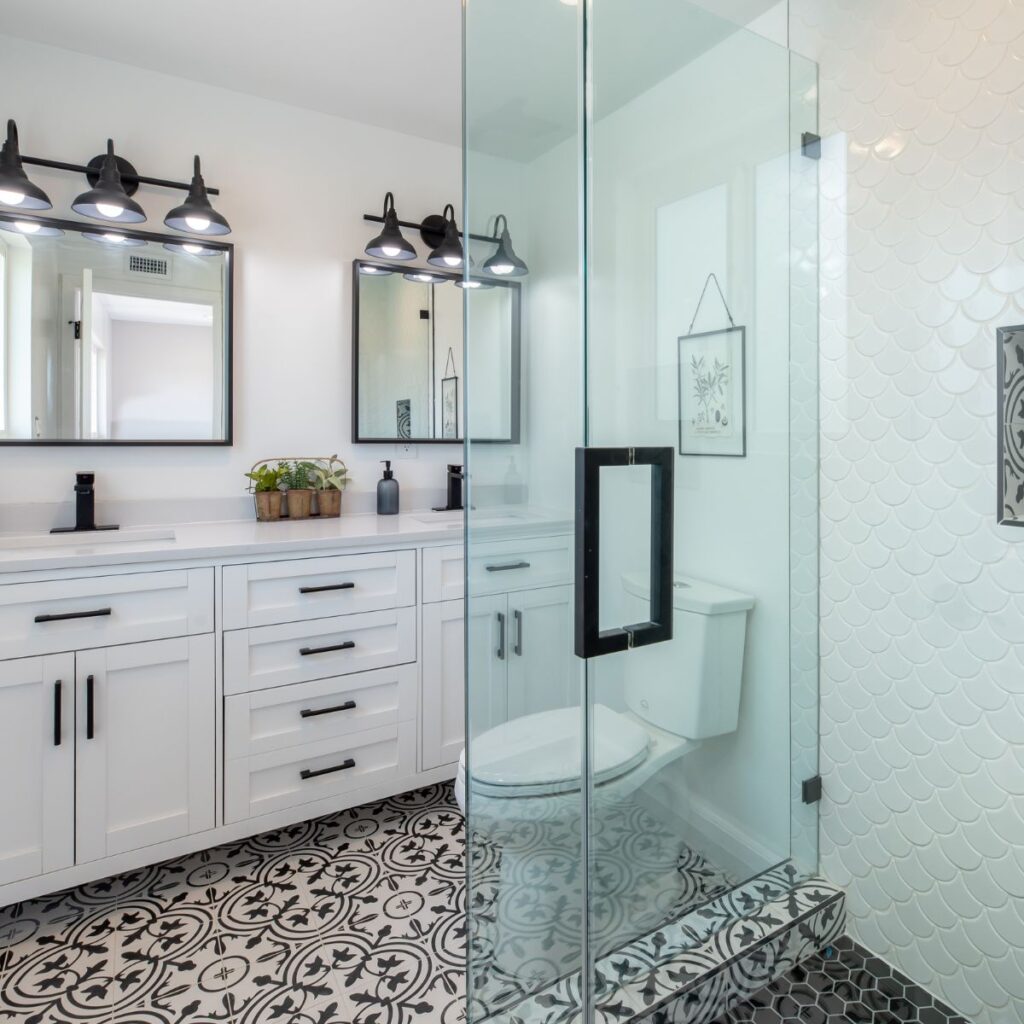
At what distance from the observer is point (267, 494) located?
2381mm

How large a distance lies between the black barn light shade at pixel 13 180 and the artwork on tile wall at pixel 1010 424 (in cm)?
254

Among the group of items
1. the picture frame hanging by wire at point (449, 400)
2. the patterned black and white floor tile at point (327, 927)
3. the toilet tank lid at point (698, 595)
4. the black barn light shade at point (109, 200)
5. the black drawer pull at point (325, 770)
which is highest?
the black barn light shade at point (109, 200)

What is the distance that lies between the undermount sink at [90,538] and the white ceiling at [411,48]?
1.54m

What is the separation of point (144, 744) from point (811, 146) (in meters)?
2.32

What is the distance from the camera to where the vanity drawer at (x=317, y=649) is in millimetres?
1901

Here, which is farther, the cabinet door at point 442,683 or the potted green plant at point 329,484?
the potted green plant at point 329,484

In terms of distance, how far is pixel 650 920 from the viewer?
1.39m

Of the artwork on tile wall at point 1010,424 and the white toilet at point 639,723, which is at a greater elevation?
the artwork on tile wall at point 1010,424

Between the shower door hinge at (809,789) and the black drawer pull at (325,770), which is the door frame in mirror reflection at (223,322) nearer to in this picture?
the black drawer pull at (325,770)

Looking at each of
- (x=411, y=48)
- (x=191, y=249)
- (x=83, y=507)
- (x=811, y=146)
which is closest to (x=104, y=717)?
(x=83, y=507)

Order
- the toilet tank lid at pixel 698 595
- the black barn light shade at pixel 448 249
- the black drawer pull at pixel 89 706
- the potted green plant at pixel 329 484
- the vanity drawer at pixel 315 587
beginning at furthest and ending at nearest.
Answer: the black barn light shade at pixel 448 249
the potted green plant at pixel 329 484
the vanity drawer at pixel 315 587
the black drawer pull at pixel 89 706
the toilet tank lid at pixel 698 595

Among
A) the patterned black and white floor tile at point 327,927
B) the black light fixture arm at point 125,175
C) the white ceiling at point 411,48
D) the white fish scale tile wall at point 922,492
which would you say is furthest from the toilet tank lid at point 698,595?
the black light fixture arm at point 125,175

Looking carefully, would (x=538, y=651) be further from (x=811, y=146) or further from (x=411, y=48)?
(x=411, y=48)

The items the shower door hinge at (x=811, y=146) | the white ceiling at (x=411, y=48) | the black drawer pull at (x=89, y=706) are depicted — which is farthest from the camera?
the black drawer pull at (x=89, y=706)
